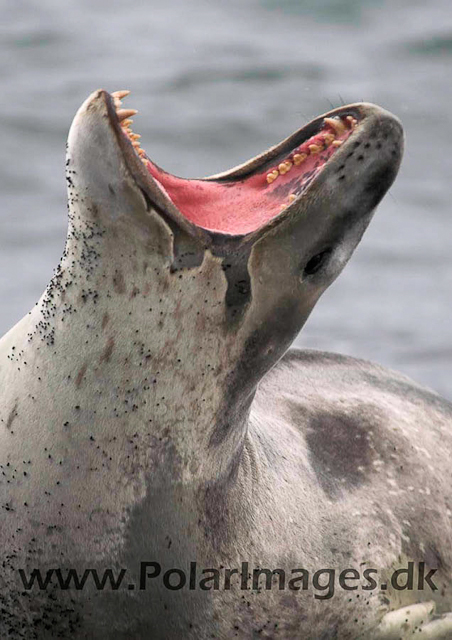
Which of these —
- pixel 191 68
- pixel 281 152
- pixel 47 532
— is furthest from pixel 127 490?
pixel 191 68

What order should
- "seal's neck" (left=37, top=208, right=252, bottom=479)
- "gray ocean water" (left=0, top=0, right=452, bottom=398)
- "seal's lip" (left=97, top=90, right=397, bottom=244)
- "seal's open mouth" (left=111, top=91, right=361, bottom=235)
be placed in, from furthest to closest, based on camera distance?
1. "gray ocean water" (left=0, top=0, right=452, bottom=398)
2. "seal's open mouth" (left=111, top=91, right=361, bottom=235)
3. "seal's neck" (left=37, top=208, right=252, bottom=479)
4. "seal's lip" (left=97, top=90, right=397, bottom=244)

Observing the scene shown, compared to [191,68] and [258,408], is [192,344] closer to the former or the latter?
[258,408]

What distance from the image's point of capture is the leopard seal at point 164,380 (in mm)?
3664

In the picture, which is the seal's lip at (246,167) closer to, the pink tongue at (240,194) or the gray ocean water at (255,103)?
the pink tongue at (240,194)

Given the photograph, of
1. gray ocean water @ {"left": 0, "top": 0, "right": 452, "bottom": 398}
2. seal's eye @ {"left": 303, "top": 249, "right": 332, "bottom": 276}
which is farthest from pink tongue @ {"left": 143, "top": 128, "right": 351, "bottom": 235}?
gray ocean water @ {"left": 0, "top": 0, "right": 452, "bottom": 398}

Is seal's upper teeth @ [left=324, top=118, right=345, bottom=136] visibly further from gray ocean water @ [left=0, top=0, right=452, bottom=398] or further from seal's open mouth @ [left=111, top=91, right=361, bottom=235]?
gray ocean water @ [left=0, top=0, right=452, bottom=398]

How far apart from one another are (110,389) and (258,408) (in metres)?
1.18

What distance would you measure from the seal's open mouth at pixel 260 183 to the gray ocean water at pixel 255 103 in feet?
12.4

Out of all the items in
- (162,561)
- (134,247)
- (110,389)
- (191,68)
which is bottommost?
(162,561)

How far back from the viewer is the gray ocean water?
29.1 ft

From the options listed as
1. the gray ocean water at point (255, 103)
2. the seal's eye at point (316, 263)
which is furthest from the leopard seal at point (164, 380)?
the gray ocean water at point (255, 103)

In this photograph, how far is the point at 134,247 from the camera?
3.63 meters

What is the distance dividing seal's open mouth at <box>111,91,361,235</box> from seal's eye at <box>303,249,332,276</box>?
0.15m

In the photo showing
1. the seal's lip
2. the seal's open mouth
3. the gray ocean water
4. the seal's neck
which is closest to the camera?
the seal's lip
